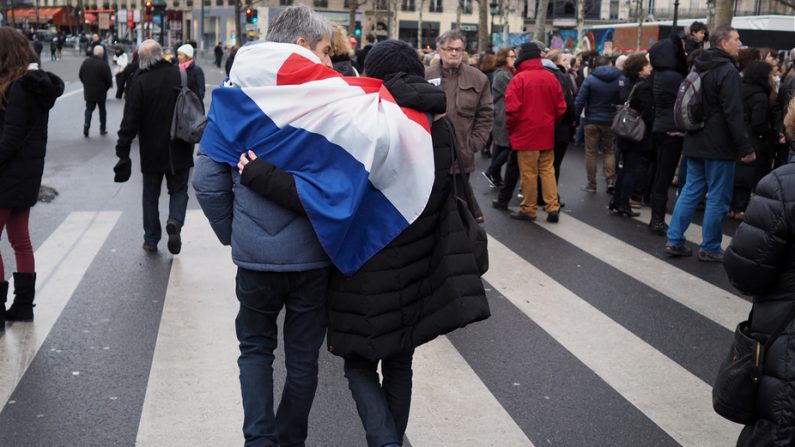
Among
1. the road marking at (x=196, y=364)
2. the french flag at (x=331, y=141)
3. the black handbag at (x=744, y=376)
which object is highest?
the french flag at (x=331, y=141)

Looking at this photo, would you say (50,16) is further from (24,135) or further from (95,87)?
(24,135)

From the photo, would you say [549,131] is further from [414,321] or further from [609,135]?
[414,321]

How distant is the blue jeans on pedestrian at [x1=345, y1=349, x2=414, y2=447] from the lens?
3.65 m

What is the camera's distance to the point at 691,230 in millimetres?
10148

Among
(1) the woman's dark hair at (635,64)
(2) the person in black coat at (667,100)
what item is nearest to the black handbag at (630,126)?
(2) the person in black coat at (667,100)

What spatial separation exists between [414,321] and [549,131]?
21.6 feet

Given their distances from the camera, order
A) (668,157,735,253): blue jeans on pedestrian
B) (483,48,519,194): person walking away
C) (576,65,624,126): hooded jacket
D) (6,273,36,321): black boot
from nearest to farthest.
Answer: (6,273,36,321): black boot < (668,157,735,253): blue jeans on pedestrian < (576,65,624,126): hooded jacket < (483,48,519,194): person walking away

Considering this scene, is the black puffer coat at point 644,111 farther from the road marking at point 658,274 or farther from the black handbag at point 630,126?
the road marking at point 658,274

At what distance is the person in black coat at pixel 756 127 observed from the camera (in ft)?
31.2

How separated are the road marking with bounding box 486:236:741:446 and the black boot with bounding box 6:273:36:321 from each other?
3.30m

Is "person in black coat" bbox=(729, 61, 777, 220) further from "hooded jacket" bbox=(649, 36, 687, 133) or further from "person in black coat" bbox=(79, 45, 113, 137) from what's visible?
"person in black coat" bbox=(79, 45, 113, 137)

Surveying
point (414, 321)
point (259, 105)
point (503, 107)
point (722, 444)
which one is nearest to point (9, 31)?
point (259, 105)

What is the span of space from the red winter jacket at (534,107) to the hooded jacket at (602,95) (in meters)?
1.82

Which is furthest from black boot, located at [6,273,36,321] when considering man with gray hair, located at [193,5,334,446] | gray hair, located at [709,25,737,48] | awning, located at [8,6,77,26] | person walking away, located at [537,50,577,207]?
awning, located at [8,6,77,26]
